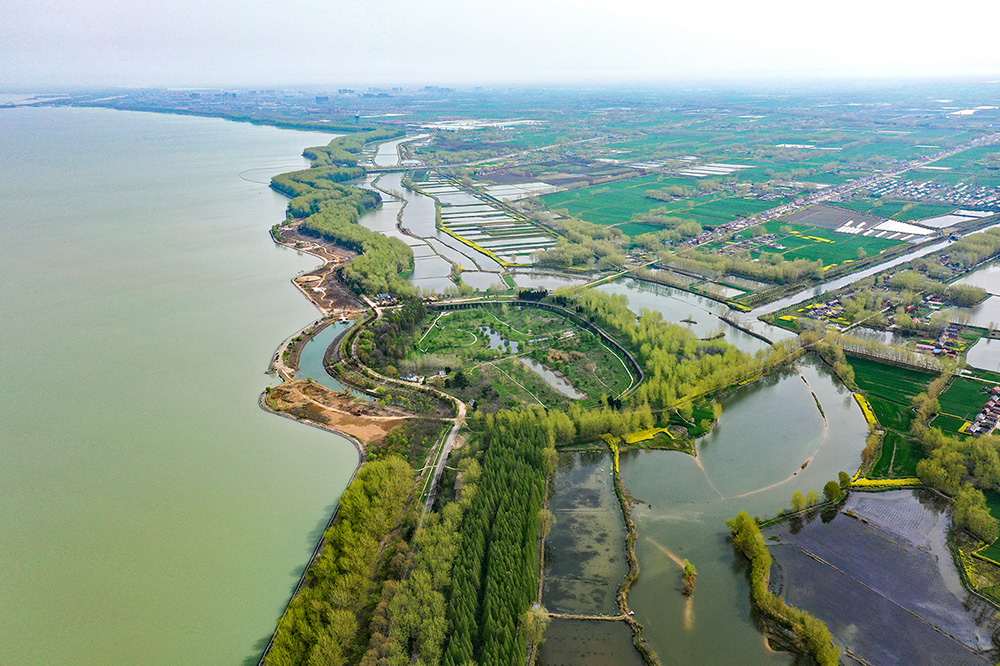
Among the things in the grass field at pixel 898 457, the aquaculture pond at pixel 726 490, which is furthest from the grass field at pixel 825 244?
the grass field at pixel 898 457

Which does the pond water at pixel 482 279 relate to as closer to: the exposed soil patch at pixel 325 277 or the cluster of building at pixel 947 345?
the exposed soil patch at pixel 325 277

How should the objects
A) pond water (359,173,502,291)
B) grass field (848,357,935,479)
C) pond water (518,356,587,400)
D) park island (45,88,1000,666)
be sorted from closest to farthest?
park island (45,88,1000,666) < grass field (848,357,935,479) < pond water (518,356,587,400) < pond water (359,173,502,291)

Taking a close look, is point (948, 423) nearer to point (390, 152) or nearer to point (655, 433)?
point (655, 433)

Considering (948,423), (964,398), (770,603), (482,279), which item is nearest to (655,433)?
(770,603)

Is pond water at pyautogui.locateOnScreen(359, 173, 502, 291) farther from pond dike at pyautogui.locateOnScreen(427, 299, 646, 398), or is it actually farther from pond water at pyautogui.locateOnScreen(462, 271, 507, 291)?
pond dike at pyautogui.locateOnScreen(427, 299, 646, 398)

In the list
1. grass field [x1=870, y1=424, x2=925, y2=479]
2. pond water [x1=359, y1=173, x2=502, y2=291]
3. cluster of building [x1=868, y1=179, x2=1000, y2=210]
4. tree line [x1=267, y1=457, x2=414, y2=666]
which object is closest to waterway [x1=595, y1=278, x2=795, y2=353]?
grass field [x1=870, y1=424, x2=925, y2=479]

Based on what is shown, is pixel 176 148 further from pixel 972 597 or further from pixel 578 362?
pixel 972 597
